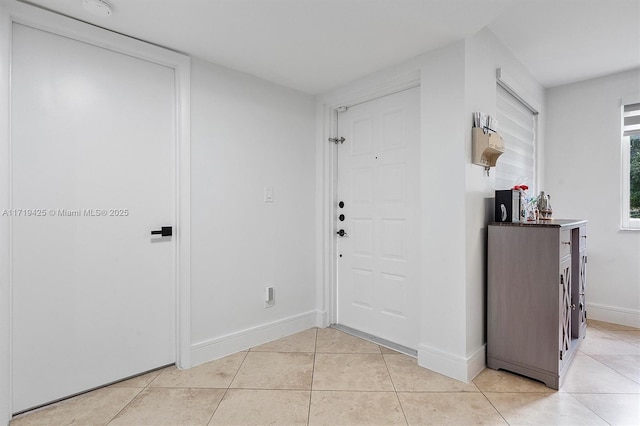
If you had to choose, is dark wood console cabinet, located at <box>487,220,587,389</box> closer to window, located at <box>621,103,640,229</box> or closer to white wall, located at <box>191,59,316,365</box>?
window, located at <box>621,103,640,229</box>

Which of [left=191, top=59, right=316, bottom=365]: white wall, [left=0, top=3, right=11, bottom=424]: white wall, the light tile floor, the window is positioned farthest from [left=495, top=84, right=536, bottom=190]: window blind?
[left=0, top=3, right=11, bottom=424]: white wall

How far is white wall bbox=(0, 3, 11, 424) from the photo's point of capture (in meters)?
1.71

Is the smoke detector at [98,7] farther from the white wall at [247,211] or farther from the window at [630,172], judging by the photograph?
the window at [630,172]

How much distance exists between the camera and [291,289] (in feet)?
10.2

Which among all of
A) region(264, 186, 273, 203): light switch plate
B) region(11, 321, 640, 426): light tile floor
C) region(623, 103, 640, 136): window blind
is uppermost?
region(623, 103, 640, 136): window blind

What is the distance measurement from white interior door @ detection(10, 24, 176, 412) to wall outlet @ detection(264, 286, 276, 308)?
78 cm

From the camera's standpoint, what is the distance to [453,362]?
2.20 meters

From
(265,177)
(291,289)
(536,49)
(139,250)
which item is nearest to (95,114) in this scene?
(139,250)

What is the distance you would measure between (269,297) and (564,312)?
7.34 ft

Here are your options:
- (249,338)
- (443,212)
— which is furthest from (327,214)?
(249,338)

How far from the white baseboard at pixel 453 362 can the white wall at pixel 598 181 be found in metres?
1.97

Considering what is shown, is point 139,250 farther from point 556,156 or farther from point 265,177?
point 556,156

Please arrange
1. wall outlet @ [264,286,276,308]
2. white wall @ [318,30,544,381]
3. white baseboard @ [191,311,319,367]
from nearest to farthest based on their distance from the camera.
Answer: white wall @ [318,30,544,381] < white baseboard @ [191,311,319,367] < wall outlet @ [264,286,276,308]

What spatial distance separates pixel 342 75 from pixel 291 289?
2.01 m
